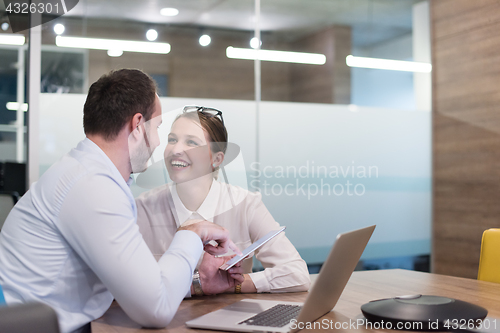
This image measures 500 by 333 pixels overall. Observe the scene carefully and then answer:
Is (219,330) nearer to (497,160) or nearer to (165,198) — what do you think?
(165,198)

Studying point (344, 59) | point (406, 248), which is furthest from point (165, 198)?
point (406, 248)

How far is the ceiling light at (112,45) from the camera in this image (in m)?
3.12

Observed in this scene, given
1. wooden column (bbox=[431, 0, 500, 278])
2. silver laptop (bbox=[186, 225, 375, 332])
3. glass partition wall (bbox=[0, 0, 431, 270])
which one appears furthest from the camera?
wooden column (bbox=[431, 0, 500, 278])

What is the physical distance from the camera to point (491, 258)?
1895 mm

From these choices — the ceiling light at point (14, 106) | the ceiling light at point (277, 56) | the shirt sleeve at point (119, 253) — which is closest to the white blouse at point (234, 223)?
the shirt sleeve at point (119, 253)

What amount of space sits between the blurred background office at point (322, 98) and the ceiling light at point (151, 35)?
20 mm

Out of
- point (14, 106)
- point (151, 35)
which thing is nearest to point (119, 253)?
point (14, 106)

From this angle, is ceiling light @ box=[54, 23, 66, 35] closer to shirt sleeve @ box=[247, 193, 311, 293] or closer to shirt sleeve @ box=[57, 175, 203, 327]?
shirt sleeve @ box=[247, 193, 311, 293]

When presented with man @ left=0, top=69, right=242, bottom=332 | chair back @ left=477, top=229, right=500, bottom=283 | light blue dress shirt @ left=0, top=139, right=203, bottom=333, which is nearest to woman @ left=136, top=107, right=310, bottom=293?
man @ left=0, top=69, right=242, bottom=332

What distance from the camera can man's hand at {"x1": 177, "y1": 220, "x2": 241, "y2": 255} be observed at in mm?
1248

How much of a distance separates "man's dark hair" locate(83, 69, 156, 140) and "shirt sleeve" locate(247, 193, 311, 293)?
24.0 inches

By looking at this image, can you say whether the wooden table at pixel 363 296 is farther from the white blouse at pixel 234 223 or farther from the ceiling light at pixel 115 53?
the ceiling light at pixel 115 53

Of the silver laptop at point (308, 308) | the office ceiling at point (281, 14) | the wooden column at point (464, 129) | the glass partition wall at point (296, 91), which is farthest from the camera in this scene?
the wooden column at point (464, 129)

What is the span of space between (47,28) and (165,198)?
219 cm
